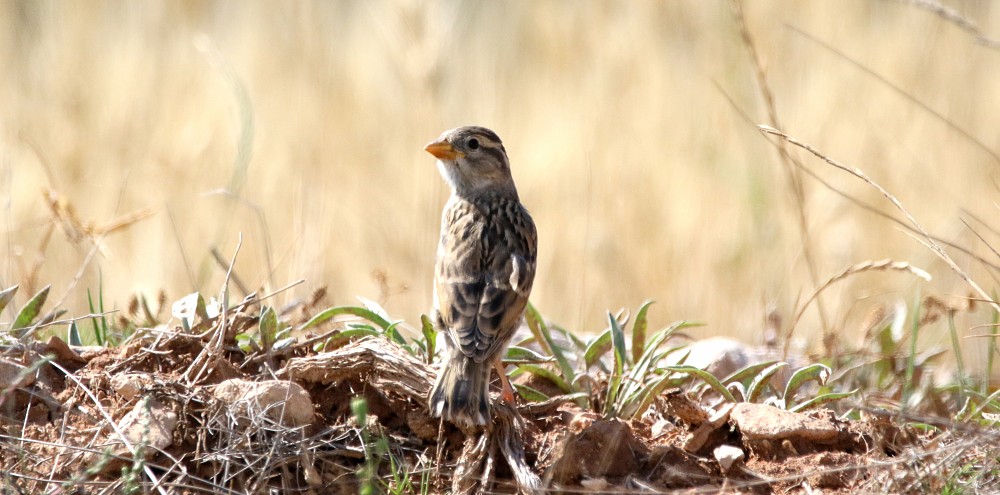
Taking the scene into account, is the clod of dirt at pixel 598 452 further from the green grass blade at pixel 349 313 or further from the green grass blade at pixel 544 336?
the green grass blade at pixel 349 313

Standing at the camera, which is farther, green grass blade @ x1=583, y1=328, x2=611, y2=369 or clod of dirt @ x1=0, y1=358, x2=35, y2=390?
green grass blade @ x1=583, y1=328, x2=611, y2=369

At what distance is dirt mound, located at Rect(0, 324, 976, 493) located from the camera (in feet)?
11.8

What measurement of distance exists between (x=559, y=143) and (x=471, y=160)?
13.1 feet

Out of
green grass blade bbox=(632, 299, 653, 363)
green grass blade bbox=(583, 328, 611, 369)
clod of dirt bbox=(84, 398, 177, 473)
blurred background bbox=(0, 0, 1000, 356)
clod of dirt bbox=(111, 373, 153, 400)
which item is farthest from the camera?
blurred background bbox=(0, 0, 1000, 356)

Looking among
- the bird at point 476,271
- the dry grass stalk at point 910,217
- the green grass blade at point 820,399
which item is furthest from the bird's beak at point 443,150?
the green grass blade at point 820,399

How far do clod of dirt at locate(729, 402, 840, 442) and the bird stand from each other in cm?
82

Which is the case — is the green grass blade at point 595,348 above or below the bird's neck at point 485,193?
below

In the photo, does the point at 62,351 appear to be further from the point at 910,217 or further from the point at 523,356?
the point at 910,217

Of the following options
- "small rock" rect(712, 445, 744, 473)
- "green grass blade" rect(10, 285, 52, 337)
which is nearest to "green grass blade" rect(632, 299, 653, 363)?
"small rock" rect(712, 445, 744, 473)

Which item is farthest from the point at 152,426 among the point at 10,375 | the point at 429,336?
the point at 429,336

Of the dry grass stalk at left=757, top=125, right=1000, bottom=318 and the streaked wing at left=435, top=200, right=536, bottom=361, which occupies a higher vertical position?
the dry grass stalk at left=757, top=125, right=1000, bottom=318

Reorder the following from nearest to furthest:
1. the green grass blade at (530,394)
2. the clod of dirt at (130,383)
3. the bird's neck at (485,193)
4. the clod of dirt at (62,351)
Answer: the clod of dirt at (130,383), the clod of dirt at (62,351), the green grass blade at (530,394), the bird's neck at (485,193)

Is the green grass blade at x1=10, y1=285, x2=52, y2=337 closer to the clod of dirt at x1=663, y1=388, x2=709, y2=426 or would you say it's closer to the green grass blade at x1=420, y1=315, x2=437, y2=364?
the green grass blade at x1=420, y1=315, x2=437, y2=364

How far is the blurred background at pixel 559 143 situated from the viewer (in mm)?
8148
